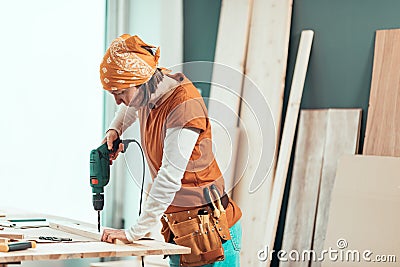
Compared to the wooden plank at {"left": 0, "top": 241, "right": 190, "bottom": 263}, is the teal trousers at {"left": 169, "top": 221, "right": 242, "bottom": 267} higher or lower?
lower

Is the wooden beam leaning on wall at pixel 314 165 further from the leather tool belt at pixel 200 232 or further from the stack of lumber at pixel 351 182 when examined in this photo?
the leather tool belt at pixel 200 232

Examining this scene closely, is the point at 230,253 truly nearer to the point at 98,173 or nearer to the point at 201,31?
the point at 98,173

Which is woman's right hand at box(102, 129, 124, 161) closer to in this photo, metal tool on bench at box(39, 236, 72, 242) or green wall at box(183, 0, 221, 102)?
metal tool on bench at box(39, 236, 72, 242)

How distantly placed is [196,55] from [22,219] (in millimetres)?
2117

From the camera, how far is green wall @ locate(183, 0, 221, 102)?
14.7 ft

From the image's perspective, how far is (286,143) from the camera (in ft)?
12.4

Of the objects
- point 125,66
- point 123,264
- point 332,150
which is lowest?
point 123,264

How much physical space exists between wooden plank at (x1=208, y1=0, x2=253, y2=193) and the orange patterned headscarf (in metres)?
1.77

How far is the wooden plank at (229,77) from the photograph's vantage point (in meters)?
4.03

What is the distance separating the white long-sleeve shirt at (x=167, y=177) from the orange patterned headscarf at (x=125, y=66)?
0.64 ft

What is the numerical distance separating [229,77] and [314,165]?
2.90ft

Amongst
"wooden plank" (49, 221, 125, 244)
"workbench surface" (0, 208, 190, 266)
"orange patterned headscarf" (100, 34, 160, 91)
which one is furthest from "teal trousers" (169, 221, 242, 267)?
"orange patterned headscarf" (100, 34, 160, 91)

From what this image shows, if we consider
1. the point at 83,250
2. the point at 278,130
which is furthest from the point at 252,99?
the point at 83,250

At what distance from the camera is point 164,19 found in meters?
4.37
